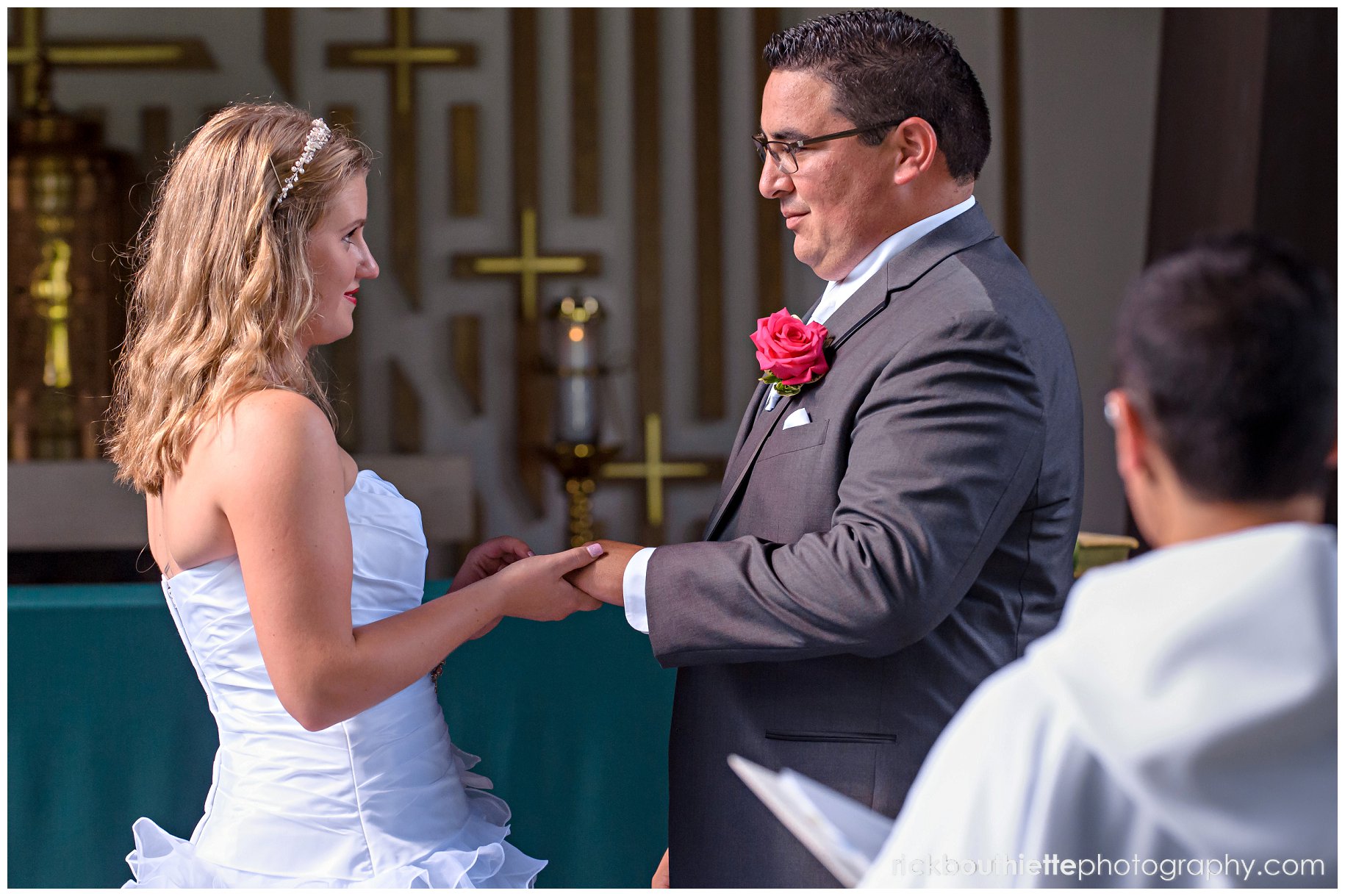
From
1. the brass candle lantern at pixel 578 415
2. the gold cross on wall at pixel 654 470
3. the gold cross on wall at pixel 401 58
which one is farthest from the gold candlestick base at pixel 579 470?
the gold cross on wall at pixel 401 58

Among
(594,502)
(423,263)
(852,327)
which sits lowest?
(594,502)

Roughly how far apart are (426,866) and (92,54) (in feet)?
15.7

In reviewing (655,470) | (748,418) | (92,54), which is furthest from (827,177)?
(92,54)

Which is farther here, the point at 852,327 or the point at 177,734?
the point at 177,734

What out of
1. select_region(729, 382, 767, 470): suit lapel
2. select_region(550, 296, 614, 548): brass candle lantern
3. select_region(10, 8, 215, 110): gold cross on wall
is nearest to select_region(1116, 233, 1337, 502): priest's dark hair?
select_region(729, 382, 767, 470): suit lapel

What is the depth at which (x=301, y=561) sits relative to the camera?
1383 millimetres

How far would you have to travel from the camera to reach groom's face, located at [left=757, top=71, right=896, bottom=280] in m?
1.69

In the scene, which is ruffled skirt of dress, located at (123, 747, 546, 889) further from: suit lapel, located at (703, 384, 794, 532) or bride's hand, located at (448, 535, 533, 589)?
suit lapel, located at (703, 384, 794, 532)

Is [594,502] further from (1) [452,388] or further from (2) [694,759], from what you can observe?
(2) [694,759]

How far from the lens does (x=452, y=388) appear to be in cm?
531

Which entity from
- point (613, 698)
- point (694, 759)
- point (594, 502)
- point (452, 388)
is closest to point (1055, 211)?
point (594, 502)

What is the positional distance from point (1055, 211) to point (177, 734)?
4398 millimetres

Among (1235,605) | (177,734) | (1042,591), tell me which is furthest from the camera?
(177,734)

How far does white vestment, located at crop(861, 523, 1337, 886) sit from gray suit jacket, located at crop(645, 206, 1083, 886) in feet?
1.77
